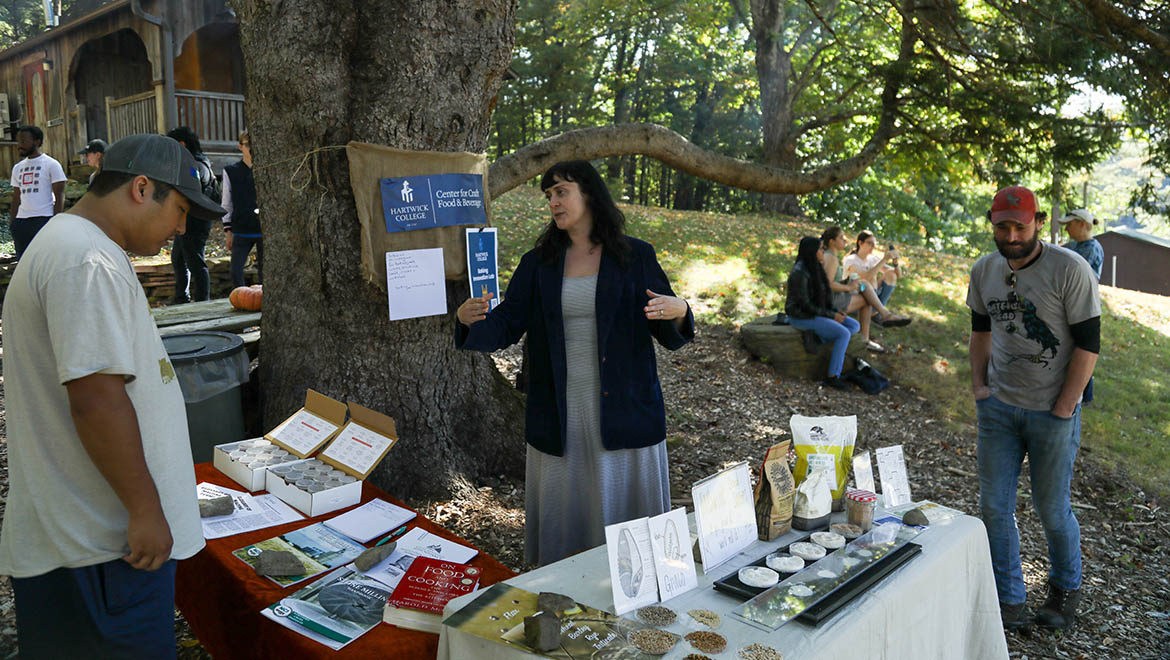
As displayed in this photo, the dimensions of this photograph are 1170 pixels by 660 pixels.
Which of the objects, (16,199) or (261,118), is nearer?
(261,118)

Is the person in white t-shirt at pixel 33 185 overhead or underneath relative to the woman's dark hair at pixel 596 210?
overhead

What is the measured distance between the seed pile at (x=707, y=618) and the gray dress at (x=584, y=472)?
1063mm

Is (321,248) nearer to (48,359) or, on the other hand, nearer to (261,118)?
(261,118)

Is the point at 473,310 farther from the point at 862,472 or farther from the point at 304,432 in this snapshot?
the point at 862,472

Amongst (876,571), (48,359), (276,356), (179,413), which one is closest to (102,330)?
(48,359)

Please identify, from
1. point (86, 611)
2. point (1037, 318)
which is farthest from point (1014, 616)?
point (86, 611)

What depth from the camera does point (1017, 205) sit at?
3445 millimetres

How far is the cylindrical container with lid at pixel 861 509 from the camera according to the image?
258 cm

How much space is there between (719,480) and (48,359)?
5.71 ft

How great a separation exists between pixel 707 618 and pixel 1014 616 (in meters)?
2.62

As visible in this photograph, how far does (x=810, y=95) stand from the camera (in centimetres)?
1694

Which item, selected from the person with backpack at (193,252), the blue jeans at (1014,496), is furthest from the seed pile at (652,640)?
the person with backpack at (193,252)

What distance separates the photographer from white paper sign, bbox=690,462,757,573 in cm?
222

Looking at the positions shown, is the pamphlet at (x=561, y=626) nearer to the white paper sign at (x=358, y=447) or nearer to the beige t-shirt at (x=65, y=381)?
the beige t-shirt at (x=65, y=381)
